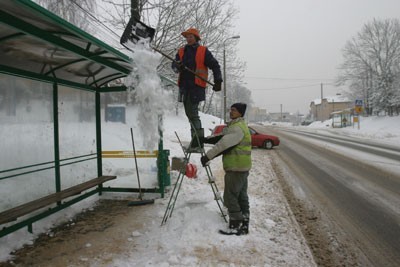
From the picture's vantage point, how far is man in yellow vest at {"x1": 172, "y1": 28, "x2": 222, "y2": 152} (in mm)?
4465

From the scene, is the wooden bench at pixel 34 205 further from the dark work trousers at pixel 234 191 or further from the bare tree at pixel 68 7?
the bare tree at pixel 68 7

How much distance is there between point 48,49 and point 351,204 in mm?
5993

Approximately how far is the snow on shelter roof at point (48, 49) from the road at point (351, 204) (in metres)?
4.03

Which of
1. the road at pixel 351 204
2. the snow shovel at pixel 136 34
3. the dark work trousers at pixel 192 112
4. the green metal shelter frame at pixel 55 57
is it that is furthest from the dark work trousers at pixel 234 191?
the green metal shelter frame at pixel 55 57

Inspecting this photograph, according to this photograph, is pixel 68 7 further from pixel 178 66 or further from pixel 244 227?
pixel 244 227

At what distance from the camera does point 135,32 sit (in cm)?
433

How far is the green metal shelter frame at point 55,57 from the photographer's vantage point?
3097 mm

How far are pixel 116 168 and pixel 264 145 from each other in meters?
10.2

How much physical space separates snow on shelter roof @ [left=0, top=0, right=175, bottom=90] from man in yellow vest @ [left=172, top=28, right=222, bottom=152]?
861 millimetres

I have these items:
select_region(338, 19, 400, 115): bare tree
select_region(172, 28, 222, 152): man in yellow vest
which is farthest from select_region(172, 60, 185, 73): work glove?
select_region(338, 19, 400, 115): bare tree

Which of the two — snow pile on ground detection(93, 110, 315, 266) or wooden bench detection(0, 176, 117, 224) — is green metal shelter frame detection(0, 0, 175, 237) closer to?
wooden bench detection(0, 176, 117, 224)

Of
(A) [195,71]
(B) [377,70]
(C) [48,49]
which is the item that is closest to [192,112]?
Result: (A) [195,71]

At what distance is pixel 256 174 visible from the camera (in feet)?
27.0

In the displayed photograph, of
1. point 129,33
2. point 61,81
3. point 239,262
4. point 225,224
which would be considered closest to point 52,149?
point 61,81
